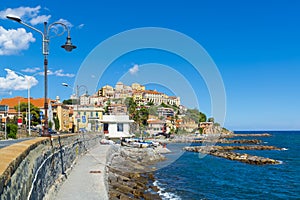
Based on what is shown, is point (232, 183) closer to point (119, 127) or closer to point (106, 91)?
point (119, 127)

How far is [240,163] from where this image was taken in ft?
137

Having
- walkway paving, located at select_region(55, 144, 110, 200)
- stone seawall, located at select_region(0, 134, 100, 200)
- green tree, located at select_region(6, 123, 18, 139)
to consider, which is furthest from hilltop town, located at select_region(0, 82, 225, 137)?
stone seawall, located at select_region(0, 134, 100, 200)

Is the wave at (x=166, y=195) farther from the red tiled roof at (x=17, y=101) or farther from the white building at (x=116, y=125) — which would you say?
the red tiled roof at (x=17, y=101)

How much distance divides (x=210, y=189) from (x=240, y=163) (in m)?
19.1

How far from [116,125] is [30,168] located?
120 ft

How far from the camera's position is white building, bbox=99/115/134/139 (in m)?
40.3

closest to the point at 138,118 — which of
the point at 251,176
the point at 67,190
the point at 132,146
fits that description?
the point at 132,146

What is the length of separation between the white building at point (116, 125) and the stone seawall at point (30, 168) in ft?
89.1

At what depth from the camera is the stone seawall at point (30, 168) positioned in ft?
13.8

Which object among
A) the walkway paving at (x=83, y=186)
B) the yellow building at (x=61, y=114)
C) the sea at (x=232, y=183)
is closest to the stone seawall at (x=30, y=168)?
the walkway paving at (x=83, y=186)

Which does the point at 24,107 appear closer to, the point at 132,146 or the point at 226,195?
the point at 132,146

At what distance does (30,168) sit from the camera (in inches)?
252

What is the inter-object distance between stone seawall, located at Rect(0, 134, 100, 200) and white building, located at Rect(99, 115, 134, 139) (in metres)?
27.2

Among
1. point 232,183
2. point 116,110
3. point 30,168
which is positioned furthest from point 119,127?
point 30,168
